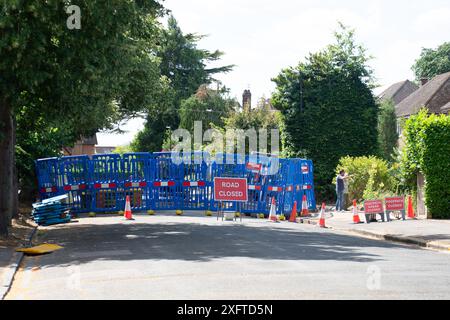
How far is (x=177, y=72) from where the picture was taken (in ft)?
225

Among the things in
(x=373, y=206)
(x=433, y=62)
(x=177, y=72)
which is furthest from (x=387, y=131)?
(x=373, y=206)

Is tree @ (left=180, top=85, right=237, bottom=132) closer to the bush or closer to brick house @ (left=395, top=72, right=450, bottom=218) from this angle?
brick house @ (left=395, top=72, right=450, bottom=218)

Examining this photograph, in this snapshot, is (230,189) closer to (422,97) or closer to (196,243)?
(196,243)

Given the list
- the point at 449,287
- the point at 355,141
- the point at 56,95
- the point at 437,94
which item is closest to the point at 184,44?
the point at 437,94

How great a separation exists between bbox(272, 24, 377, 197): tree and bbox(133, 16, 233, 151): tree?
2895 centimetres

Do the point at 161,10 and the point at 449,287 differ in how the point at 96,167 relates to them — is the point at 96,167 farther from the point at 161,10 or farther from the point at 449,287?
the point at 449,287

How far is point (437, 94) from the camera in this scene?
63.0 m

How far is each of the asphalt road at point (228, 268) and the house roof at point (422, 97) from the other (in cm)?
4767

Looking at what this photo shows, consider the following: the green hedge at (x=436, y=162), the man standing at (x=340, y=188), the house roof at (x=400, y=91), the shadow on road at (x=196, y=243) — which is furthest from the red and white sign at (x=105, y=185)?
the house roof at (x=400, y=91)

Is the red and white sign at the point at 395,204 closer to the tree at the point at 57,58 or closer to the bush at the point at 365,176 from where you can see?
the bush at the point at 365,176

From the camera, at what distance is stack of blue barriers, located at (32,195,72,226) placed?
73.5 ft

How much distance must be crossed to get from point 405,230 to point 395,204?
12.0ft

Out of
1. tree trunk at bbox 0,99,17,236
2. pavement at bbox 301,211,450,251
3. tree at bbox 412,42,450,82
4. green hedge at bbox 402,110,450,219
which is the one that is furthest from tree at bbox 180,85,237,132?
tree trunk at bbox 0,99,17,236
